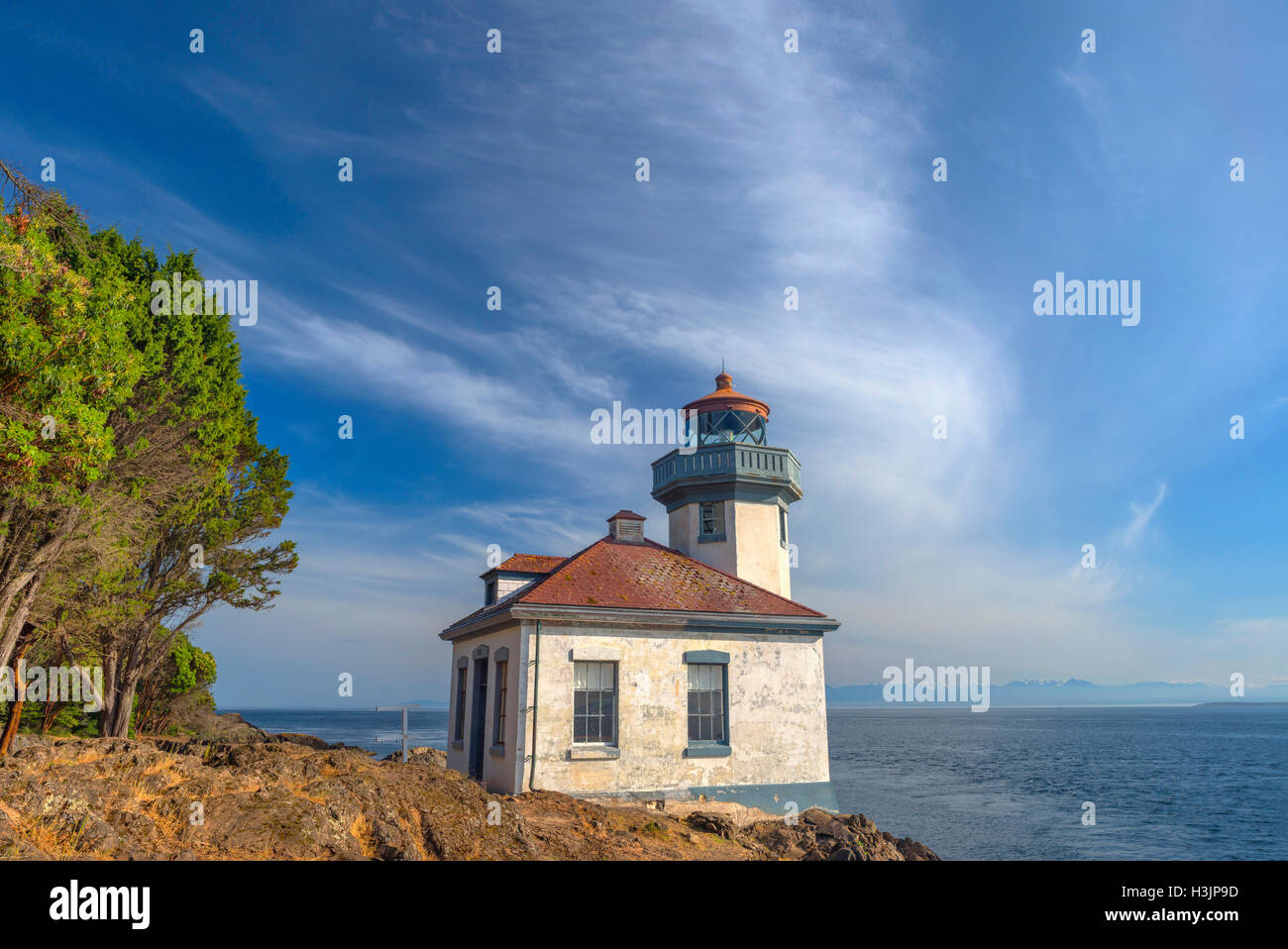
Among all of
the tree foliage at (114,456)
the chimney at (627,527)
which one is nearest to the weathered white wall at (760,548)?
the chimney at (627,527)

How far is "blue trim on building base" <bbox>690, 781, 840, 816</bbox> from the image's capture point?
16.7 m

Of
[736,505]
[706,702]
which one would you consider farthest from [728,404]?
[706,702]

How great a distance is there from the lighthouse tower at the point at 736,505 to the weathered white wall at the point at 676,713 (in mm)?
3511

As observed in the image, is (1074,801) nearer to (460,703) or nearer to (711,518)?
(711,518)

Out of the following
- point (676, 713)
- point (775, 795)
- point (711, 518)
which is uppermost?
point (711, 518)

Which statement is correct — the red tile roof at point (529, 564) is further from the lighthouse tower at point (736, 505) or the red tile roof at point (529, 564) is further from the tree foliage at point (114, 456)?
the tree foliage at point (114, 456)

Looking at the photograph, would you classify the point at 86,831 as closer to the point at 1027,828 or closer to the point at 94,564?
the point at 94,564

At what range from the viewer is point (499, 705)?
17.2m

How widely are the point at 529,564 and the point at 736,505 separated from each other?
20.0ft

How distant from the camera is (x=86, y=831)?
7.25 meters

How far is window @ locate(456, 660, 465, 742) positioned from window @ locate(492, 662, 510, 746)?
9.48 feet

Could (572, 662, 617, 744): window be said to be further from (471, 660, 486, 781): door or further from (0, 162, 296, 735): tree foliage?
(0, 162, 296, 735): tree foliage

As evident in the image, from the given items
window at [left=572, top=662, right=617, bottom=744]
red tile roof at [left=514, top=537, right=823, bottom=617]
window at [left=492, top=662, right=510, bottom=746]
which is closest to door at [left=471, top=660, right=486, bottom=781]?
window at [left=492, top=662, right=510, bottom=746]
